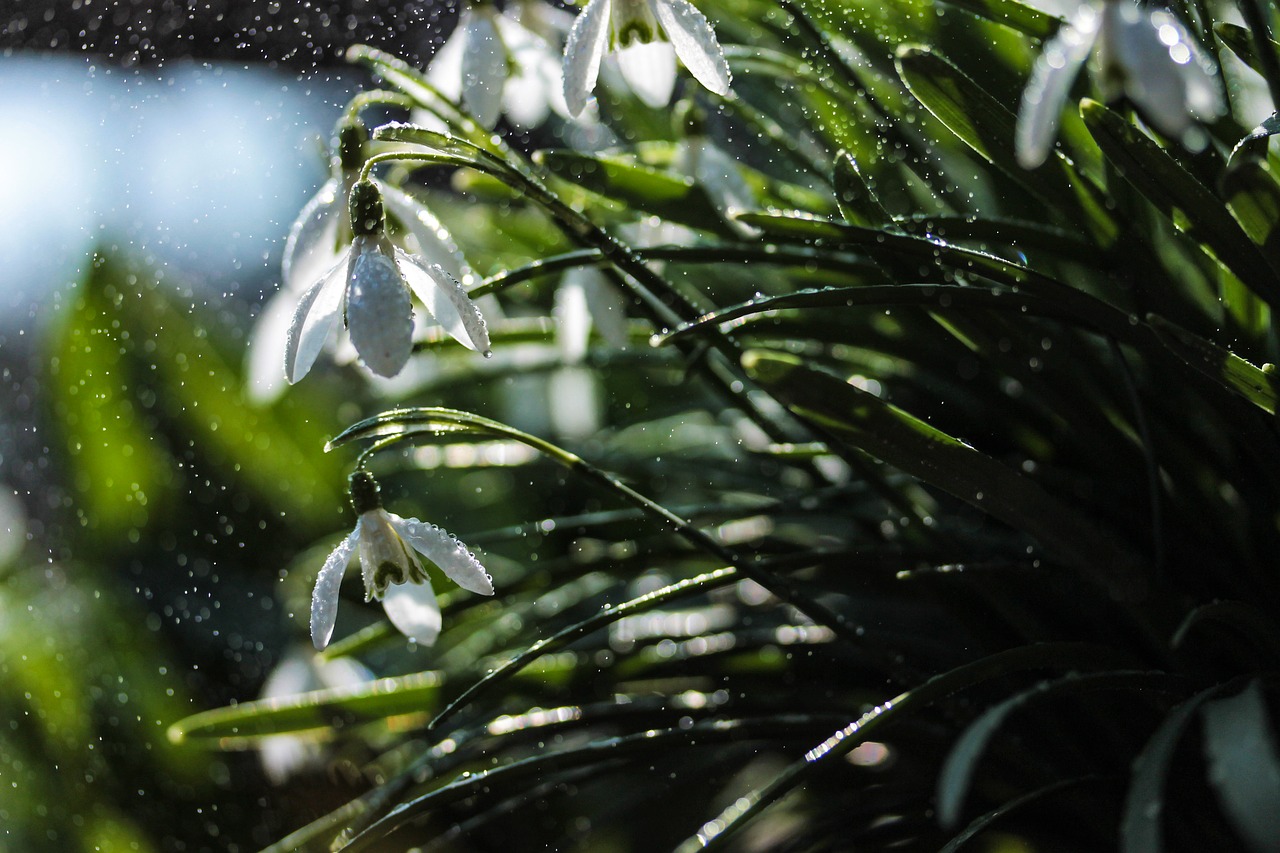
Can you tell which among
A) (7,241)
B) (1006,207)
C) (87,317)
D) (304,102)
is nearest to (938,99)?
(1006,207)

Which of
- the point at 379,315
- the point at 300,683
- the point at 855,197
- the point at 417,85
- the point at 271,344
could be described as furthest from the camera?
the point at 300,683

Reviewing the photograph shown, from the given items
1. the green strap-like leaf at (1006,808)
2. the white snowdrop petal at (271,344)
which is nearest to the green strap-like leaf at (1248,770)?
the green strap-like leaf at (1006,808)

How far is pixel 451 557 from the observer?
0.50 m

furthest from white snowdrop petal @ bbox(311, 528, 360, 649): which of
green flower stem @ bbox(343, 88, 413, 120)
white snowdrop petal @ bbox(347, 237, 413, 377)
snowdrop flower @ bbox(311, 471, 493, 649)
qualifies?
green flower stem @ bbox(343, 88, 413, 120)

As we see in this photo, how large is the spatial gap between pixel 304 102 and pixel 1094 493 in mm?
798

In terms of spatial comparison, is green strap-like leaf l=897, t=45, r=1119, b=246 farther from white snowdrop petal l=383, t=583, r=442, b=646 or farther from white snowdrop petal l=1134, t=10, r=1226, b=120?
white snowdrop petal l=383, t=583, r=442, b=646

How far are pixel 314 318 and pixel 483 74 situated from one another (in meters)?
0.21

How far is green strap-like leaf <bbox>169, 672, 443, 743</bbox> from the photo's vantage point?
67 cm

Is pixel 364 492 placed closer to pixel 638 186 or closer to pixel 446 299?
pixel 446 299

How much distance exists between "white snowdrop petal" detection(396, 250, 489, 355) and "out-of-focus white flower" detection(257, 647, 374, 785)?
0.55 m

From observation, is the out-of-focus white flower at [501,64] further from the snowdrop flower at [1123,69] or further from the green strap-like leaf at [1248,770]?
the green strap-like leaf at [1248,770]

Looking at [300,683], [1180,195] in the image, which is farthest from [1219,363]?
[300,683]

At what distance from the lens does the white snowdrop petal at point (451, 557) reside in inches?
19.7

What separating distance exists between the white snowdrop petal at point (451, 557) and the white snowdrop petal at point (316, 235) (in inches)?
6.7
